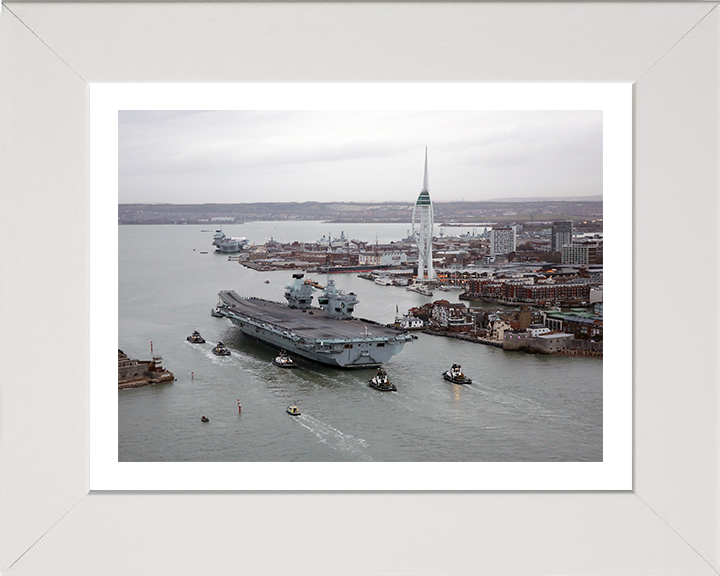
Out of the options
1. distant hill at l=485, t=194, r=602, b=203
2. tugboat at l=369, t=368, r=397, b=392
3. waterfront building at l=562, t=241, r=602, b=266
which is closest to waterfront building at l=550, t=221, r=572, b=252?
waterfront building at l=562, t=241, r=602, b=266

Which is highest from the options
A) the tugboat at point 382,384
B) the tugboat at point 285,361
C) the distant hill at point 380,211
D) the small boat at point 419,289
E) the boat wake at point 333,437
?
the distant hill at point 380,211

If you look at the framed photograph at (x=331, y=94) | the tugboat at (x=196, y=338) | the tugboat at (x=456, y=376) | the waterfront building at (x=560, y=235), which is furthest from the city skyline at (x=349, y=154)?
the framed photograph at (x=331, y=94)

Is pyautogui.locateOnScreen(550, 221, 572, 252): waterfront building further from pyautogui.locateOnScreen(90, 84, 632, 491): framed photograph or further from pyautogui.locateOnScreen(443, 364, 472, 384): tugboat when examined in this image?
pyautogui.locateOnScreen(443, 364, 472, 384): tugboat

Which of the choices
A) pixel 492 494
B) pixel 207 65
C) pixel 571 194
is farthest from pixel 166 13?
pixel 571 194

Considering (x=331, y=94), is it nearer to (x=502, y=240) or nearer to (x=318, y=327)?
(x=318, y=327)

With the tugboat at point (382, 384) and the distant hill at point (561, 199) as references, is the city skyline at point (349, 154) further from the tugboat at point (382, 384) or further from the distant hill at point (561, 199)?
the tugboat at point (382, 384)

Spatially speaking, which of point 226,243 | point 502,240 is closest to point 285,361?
point 226,243
